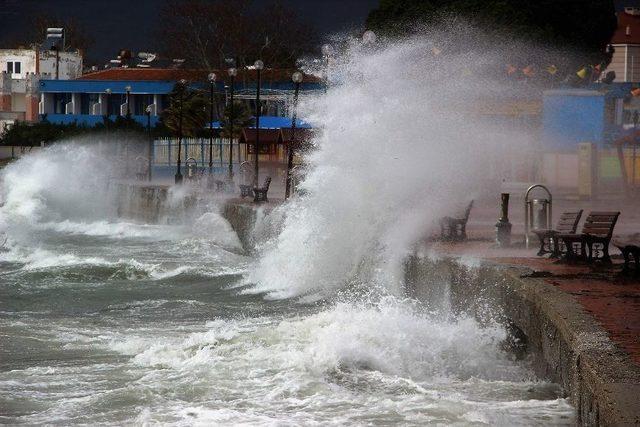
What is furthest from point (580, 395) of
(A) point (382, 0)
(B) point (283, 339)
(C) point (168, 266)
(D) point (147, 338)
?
(A) point (382, 0)

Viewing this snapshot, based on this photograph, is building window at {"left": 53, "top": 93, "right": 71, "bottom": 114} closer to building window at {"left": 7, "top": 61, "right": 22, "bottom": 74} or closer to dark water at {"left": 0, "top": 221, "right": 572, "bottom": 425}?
building window at {"left": 7, "top": 61, "right": 22, "bottom": 74}

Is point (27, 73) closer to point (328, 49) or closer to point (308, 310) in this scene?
point (328, 49)

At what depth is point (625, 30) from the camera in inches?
4227

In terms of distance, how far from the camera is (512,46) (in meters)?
52.2

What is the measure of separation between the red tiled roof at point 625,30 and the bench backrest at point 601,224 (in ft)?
301

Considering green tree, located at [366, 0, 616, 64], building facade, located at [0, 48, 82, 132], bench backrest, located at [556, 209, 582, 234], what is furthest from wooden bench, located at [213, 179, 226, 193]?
building facade, located at [0, 48, 82, 132]

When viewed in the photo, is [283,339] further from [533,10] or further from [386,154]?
[533,10]

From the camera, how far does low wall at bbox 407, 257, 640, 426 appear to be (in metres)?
7.89

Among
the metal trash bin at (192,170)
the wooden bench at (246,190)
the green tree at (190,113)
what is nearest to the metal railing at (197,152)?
the metal trash bin at (192,170)

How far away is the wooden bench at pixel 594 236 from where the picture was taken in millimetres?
14336

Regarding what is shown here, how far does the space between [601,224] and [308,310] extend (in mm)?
4583

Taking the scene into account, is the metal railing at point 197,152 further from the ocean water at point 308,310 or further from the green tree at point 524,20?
the ocean water at point 308,310

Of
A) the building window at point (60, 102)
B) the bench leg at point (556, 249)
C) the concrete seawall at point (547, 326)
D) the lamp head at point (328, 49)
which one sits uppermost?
the building window at point (60, 102)

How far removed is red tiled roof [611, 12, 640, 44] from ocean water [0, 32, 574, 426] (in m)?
73.9
